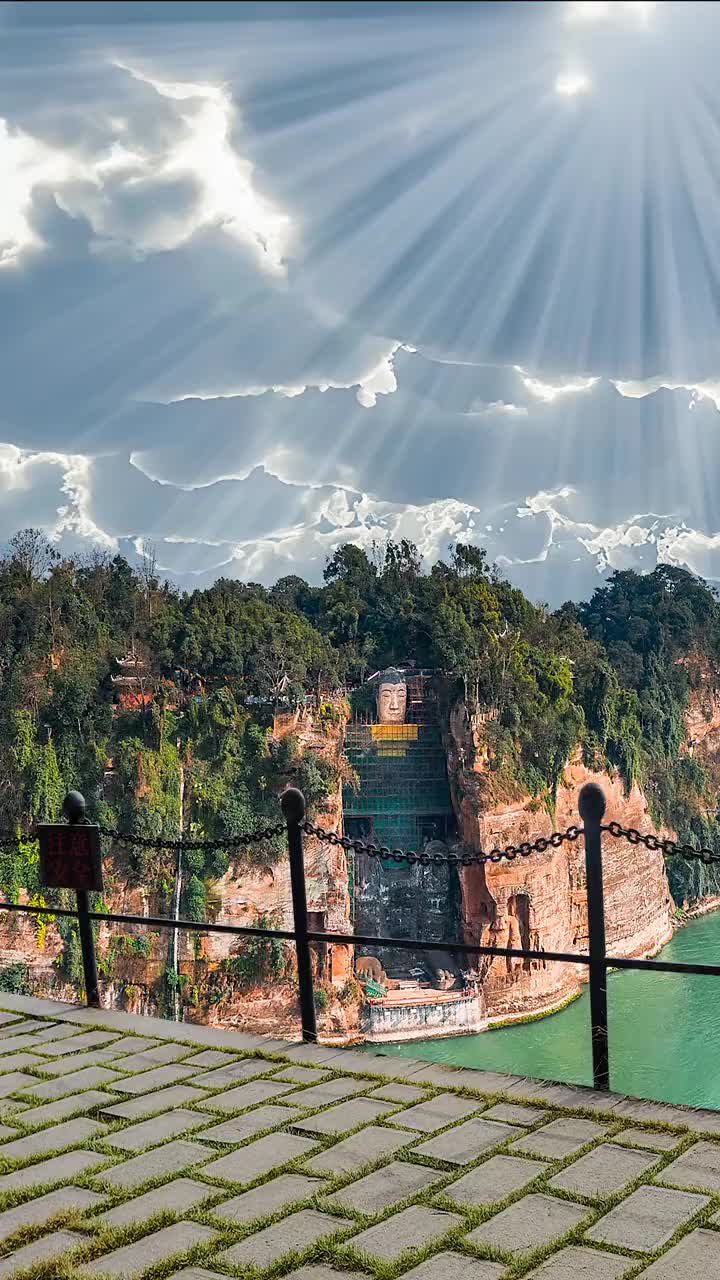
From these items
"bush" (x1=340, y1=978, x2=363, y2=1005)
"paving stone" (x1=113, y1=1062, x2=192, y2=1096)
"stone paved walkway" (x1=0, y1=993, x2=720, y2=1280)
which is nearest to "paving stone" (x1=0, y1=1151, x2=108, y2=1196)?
"stone paved walkway" (x1=0, y1=993, x2=720, y2=1280)

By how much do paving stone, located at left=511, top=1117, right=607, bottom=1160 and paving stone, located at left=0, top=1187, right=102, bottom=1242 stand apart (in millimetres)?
1176

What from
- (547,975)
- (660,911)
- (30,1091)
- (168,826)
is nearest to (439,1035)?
(547,975)

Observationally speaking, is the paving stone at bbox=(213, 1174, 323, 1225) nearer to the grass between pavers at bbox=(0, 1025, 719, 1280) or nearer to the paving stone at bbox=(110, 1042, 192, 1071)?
the grass between pavers at bbox=(0, 1025, 719, 1280)

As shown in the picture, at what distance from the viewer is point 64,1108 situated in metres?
3.90

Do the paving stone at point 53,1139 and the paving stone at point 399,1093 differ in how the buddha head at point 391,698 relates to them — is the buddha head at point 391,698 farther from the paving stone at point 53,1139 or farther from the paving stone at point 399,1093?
the paving stone at point 53,1139

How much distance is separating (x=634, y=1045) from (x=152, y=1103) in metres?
33.0

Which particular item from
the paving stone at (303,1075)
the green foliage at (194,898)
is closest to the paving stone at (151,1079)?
the paving stone at (303,1075)

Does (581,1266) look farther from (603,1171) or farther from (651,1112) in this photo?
(651,1112)

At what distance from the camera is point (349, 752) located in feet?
137

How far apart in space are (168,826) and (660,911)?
21.3 meters

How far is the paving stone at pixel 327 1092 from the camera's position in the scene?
12.5ft

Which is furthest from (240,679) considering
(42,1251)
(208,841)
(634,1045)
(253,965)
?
(42,1251)

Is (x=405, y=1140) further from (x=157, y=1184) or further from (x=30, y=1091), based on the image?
(x=30, y=1091)

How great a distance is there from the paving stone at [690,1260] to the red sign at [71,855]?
336 cm
